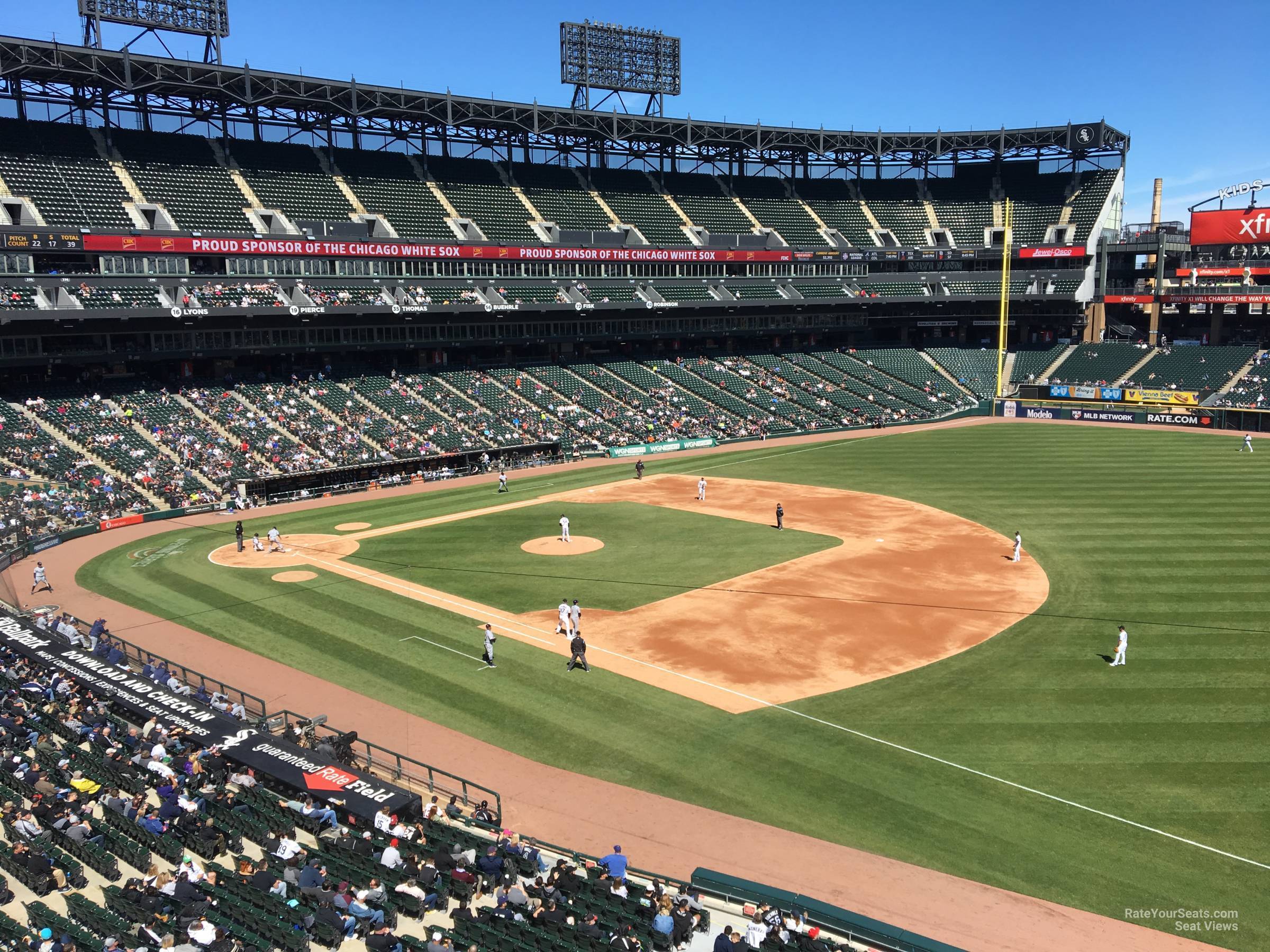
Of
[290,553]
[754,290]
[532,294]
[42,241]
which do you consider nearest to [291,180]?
[532,294]

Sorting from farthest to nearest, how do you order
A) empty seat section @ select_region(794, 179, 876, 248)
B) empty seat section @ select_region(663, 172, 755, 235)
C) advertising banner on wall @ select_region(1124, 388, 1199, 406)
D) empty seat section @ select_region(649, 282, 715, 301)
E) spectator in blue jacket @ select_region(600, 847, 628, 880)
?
empty seat section @ select_region(794, 179, 876, 248) < empty seat section @ select_region(663, 172, 755, 235) < empty seat section @ select_region(649, 282, 715, 301) < advertising banner on wall @ select_region(1124, 388, 1199, 406) < spectator in blue jacket @ select_region(600, 847, 628, 880)

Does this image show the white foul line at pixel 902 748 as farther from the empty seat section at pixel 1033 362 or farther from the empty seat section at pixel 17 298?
the empty seat section at pixel 1033 362

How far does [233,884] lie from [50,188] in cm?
5789

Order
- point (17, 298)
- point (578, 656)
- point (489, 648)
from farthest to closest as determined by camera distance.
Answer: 1. point (17, 298)
2. point (489, 648)
3. point (578, 656)

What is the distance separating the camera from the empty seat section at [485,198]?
7556 centimetres

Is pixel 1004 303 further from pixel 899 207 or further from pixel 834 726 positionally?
pixel 834 726

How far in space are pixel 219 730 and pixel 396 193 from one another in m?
63.0

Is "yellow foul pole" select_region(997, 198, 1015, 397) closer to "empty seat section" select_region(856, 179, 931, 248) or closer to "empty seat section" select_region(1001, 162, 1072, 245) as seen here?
"empty seat section" select_region(1001, 162, 1072, 245)

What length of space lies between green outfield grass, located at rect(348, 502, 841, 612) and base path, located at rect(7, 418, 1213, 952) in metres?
8.95

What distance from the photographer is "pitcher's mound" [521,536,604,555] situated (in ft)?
126

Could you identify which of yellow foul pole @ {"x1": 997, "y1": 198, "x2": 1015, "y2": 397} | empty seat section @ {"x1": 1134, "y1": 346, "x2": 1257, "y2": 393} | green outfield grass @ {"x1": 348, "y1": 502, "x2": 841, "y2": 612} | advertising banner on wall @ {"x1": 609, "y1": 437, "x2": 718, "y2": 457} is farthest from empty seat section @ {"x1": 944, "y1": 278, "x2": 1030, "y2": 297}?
green outfield grass @ {"x1": 348, "y1": 502, "x2": 841, "y2": 612}

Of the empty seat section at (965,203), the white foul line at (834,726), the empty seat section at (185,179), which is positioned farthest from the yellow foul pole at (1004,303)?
the white foul line at (834,726)

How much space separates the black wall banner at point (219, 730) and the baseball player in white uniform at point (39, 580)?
8316mm

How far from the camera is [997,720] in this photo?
22188 millimetres
